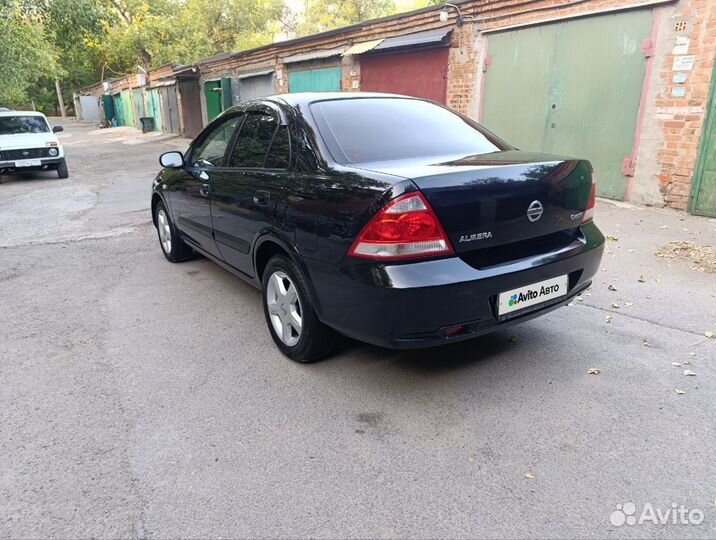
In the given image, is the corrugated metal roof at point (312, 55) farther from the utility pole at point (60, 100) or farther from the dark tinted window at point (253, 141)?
the utility pole at point (60, 100)

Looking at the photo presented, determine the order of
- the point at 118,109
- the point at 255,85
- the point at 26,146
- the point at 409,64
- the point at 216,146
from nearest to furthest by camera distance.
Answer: the point at 216,146
the point at 409,64
the point at 26,146
the point at 255,85
the point at 118,109

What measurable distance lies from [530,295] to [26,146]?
1321 cm

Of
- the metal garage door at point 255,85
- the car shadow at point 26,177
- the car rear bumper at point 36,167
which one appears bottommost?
the car shadow at point 26,177

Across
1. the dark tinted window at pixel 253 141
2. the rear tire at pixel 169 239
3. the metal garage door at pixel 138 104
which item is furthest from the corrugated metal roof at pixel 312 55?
the metal garage door at pixel 138 104

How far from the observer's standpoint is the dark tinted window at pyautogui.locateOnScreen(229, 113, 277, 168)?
350cm

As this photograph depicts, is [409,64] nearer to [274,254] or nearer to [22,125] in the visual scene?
[274,254]

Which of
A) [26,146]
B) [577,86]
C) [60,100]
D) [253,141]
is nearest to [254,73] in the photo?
[26,146]

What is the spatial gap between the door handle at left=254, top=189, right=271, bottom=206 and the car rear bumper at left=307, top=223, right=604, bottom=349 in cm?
67

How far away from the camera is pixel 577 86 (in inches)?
312

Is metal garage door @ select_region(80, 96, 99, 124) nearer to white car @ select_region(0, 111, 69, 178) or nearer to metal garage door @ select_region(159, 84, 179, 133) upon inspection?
metal garage door @ select_region(159, 84, 179, 133)

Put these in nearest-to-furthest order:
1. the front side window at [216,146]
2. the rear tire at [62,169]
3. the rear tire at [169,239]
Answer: the front side window at [216,146] < the rear tire at [169,239] < the rear tire at [62,169]

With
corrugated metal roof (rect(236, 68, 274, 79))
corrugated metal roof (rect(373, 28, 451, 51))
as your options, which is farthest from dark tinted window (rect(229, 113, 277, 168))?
corrugated metal roof (rect(236, 68, 274, 79))

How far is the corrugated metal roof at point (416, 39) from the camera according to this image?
1017cm

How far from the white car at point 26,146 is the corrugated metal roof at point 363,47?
24.4 feet
